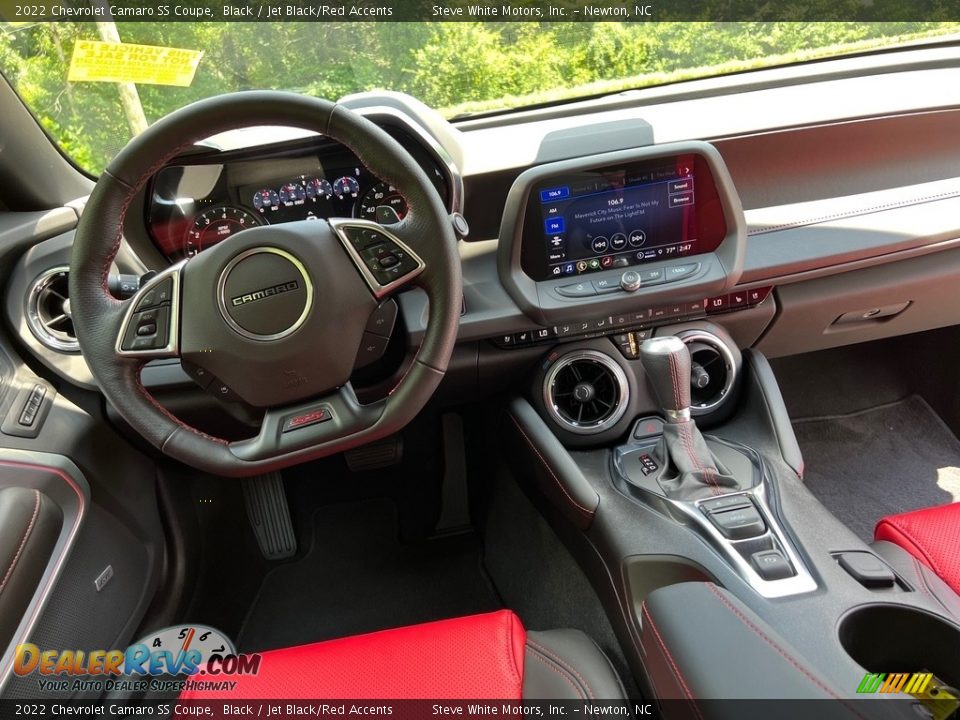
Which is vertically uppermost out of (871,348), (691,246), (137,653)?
(691,246)

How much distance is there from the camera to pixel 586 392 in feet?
5.18

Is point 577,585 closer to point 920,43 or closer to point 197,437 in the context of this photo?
A: point 197,437

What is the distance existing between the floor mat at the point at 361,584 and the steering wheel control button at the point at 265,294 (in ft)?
3.68

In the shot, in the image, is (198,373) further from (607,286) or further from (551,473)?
(607,286)

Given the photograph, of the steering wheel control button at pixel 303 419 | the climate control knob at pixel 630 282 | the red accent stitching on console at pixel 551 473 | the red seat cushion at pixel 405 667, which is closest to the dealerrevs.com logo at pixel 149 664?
the red seat cushion at pixel 405 667

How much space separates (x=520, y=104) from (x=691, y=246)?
602 millimetres

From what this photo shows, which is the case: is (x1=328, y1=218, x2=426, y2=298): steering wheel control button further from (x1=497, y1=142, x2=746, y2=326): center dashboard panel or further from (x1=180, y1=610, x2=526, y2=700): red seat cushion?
(x1=180, y1=610, x2=526, y2=700): red seat cushion

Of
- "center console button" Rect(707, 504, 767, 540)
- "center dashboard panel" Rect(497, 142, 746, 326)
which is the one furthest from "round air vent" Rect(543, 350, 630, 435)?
"center console button" Rect(707, 504, 767, 540)

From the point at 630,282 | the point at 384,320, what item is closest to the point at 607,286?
the point at 630,282

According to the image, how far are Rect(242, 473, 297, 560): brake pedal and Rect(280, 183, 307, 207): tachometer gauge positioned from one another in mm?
929

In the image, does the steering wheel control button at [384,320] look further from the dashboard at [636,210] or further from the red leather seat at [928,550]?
the red leather seat at [928,550]

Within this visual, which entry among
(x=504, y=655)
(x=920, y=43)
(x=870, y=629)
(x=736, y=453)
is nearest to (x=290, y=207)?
(x=504, y=655)

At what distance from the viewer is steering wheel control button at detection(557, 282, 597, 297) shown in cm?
153

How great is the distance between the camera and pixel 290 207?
1496mm
